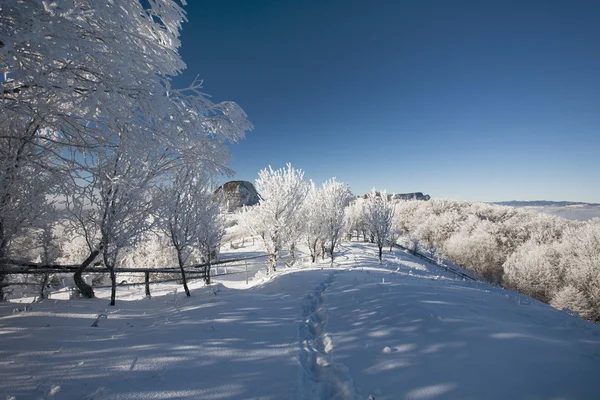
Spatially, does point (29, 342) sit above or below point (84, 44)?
below

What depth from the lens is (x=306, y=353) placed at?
365cm

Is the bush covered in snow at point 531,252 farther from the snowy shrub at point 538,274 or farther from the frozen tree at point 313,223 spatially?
the frozen tree at point 313,223

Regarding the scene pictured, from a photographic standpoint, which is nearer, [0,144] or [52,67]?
[52,67]

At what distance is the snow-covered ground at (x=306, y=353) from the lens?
8.70 feet

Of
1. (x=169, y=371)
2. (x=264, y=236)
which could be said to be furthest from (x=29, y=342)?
(x=264, y=236)

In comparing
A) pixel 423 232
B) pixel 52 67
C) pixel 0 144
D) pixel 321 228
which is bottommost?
pixel 423 232

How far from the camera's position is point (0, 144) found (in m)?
4.96

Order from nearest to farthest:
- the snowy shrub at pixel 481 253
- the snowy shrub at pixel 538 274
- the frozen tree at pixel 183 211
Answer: the frozen tree at pixel 183 211 → the snowy shrub at pixel 538 274 → the snowy shrub at pixel 481 253

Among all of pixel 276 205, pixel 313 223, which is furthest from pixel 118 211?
pixel 313 223

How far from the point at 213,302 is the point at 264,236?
1032 centimetres

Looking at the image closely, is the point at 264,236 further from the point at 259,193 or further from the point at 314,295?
the point at 314,295

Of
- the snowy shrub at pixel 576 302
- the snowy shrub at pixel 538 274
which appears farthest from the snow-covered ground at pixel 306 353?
the snowy shrub at pixel 538 274

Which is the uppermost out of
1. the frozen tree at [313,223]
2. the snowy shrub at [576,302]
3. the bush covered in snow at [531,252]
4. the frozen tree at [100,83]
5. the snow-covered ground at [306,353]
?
the frozen tree at [100,83]

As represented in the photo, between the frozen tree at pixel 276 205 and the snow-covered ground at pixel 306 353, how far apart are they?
1008 centimetres
